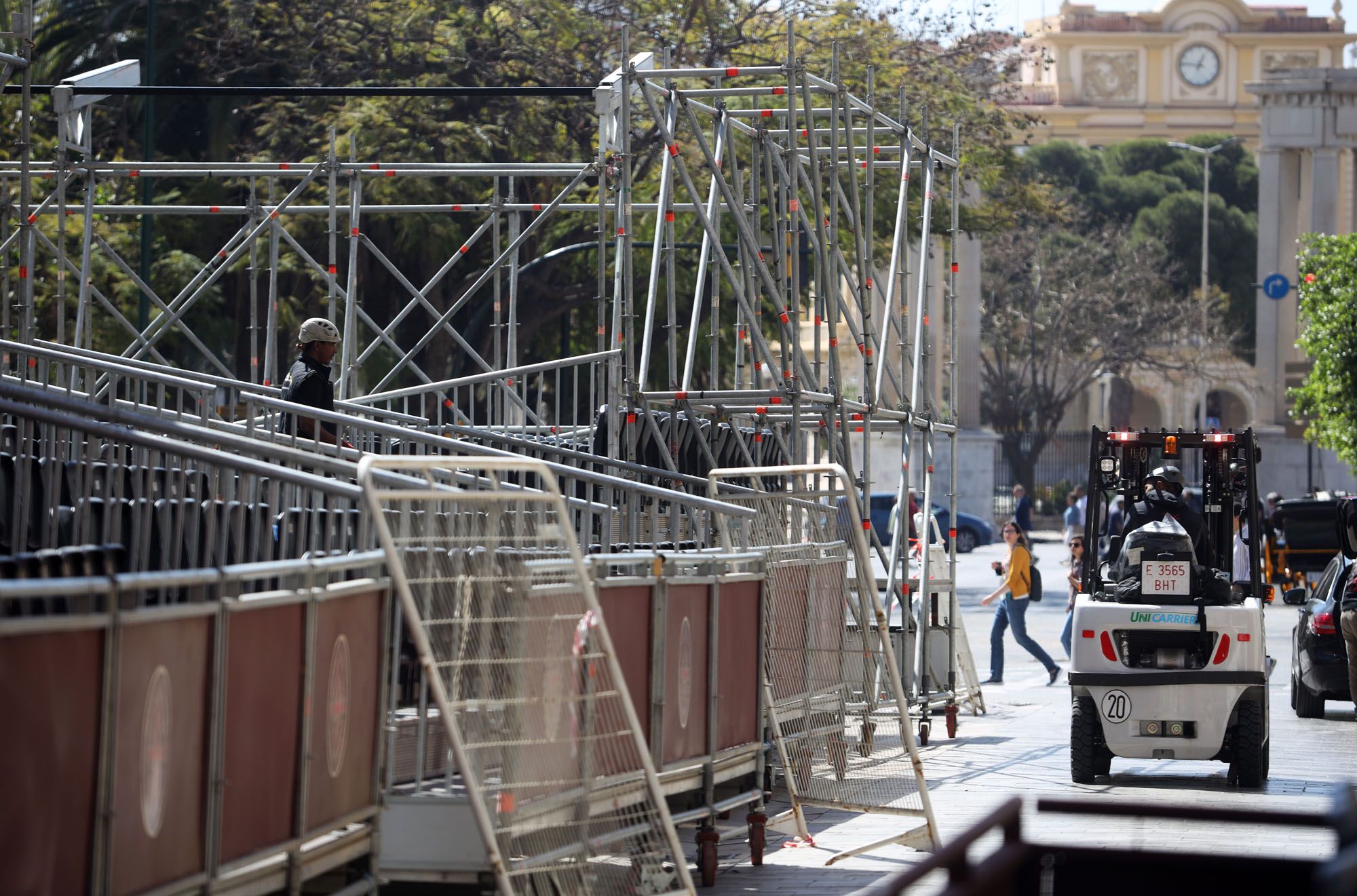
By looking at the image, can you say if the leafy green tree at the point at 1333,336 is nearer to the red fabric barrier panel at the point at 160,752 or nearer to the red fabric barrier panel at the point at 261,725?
the red fabric barrier panel at the point at 261,725

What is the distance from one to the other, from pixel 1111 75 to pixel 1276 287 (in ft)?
211

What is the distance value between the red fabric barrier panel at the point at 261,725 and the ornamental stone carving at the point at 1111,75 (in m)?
111

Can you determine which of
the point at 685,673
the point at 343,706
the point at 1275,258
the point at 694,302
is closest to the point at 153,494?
the point at 685,673

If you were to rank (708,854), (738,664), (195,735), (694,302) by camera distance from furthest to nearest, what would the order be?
(694,302) < (738,664) < (708,854) < (195,735)

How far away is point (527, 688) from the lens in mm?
7219

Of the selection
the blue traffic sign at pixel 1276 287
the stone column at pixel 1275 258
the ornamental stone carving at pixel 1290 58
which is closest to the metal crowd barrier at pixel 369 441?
the blue traffic sign at pixel 1276 287

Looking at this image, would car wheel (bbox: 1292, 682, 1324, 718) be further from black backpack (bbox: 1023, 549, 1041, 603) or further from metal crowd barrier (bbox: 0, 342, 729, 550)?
metal crowd barrier (bbox: 0, 342, 729, 550)

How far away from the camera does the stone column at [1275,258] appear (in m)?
57.2

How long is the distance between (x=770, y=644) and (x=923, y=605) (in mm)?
5642

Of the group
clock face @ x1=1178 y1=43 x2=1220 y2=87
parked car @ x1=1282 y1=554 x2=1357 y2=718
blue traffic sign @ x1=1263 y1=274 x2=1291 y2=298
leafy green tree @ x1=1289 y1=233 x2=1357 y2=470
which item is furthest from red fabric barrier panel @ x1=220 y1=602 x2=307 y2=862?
clock face @ x1=1178 y1=43 x2=1220 y2=87

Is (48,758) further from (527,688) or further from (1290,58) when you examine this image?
(1290,58)

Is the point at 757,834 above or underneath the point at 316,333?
underneath

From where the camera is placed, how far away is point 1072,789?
12586 mm

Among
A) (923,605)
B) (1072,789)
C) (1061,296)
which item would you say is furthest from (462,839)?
(1061,296)
